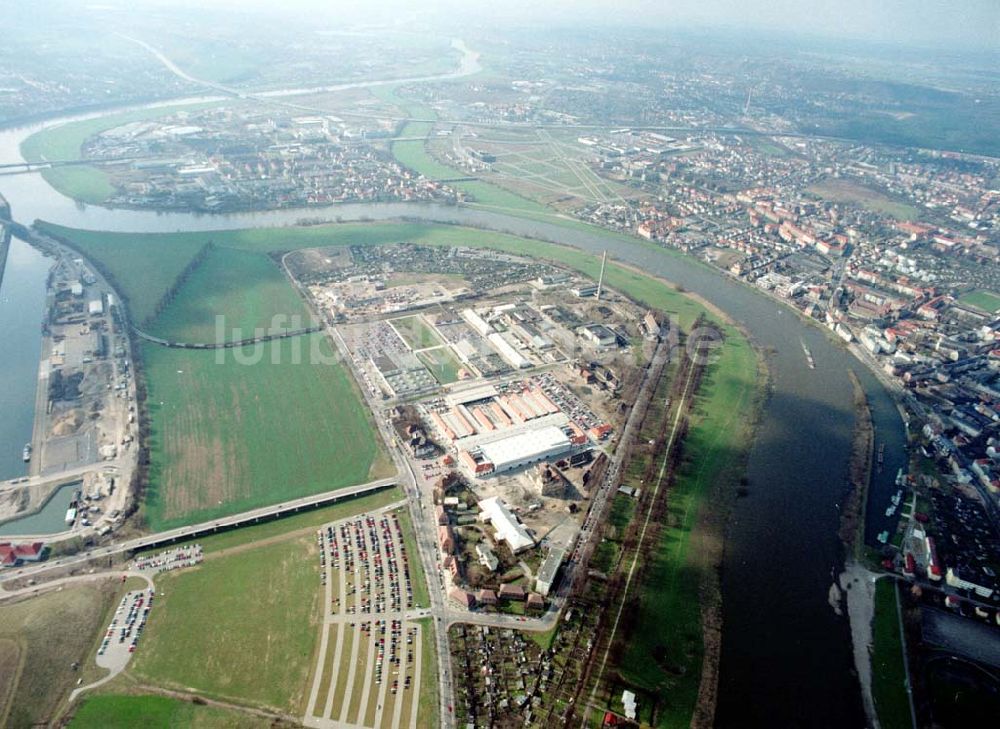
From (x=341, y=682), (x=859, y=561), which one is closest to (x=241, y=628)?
(x=341, y=682)

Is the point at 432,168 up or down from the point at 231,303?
up

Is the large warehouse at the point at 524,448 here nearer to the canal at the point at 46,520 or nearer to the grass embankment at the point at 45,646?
the grass embankment at the point at 45,646

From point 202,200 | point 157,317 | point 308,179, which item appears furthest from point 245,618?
point 308,179

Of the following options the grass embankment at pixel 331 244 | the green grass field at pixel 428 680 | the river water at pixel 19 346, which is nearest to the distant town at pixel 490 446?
the green grass field at pixel 428 680

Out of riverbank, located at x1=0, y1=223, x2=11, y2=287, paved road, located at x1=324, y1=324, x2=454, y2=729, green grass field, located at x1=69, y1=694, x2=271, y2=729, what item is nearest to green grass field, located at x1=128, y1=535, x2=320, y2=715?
green grass field, located at x1=69, y1=694, x2=271, y2=729

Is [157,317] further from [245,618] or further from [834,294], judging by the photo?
[834,294]

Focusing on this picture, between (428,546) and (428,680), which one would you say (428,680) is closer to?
(428,680)

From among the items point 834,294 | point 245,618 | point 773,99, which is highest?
point 773,99
